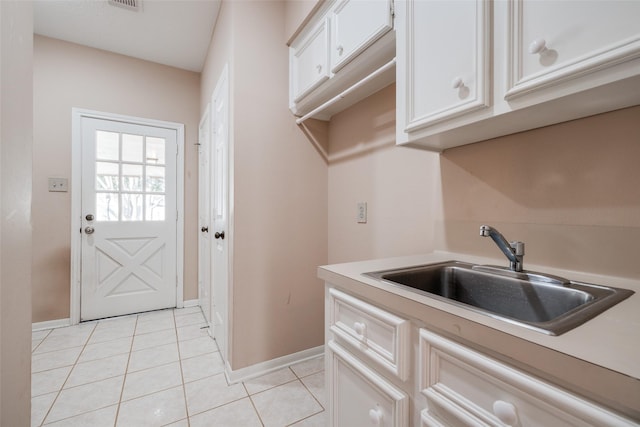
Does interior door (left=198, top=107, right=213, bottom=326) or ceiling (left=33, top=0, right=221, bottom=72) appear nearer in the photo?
ceiling (left=33, top=0, right=221, bottom=72)

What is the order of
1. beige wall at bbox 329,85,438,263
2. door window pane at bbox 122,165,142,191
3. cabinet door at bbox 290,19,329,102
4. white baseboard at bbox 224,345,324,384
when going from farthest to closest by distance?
1. door window pane at bbox 122,165,142,191
2. white baseboard at bbox 224,345,324,384
3. cabinet door at bbox 290,19,329,102
4. beige wall at bbox 329,85,438,263

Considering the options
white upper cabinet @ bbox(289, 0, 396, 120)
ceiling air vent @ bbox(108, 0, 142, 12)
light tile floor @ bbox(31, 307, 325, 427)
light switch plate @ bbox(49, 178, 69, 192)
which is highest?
ceiling air vent @ bbox(108, 0, 142, 12)

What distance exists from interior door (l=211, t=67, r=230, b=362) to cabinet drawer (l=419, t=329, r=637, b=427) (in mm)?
1487

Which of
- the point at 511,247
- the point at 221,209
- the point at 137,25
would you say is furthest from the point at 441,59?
the point at 137,25

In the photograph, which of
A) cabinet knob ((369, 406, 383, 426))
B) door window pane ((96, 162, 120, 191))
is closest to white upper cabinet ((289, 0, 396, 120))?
cabinet knob ((369, 406, 383, 426))

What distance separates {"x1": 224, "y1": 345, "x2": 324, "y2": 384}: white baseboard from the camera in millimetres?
1734

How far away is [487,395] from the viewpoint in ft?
1.76

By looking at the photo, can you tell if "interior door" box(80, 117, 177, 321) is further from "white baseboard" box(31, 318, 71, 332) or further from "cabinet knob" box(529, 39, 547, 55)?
"cabinet knob" box(529, 39, 547, 55)

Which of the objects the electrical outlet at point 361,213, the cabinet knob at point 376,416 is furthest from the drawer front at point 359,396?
the electrical outlet at point 361,213

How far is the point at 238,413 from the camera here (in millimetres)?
1457

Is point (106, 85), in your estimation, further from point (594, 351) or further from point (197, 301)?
point (594, 351)

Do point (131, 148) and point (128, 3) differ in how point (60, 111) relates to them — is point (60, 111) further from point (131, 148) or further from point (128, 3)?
point (128, 3)

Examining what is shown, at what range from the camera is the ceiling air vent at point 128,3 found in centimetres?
209

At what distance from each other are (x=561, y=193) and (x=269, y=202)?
1.50 meters
